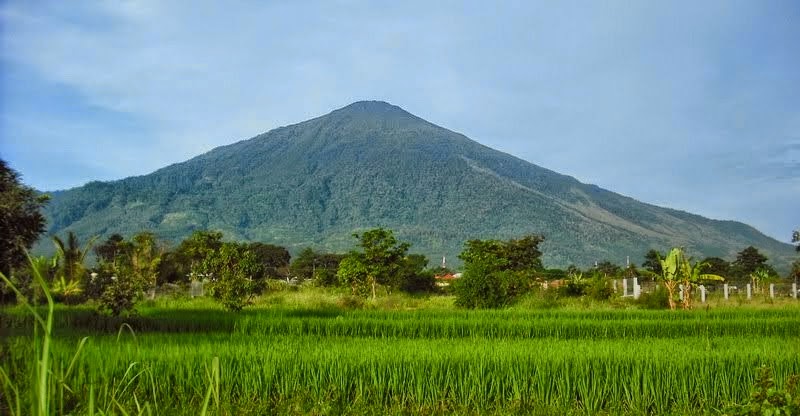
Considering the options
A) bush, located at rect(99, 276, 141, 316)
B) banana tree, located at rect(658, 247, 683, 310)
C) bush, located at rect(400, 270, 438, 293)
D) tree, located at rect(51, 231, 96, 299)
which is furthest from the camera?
bush, located at rect(400, 270, 438, 293)

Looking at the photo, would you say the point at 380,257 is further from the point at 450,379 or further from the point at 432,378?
the point at 432,378

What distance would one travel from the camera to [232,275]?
17641 millimetres

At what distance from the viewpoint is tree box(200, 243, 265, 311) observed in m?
17.2

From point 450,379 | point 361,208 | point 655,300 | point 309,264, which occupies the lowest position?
point 450,379

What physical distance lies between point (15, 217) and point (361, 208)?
160425 mm

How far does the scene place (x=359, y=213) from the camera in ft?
559

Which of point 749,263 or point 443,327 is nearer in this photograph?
point 443,327

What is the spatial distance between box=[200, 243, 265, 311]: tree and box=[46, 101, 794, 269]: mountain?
11729 cm

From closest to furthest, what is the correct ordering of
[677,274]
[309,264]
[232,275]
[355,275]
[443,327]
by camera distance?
[443,327]
[232,275]
[677,274]
[355,275]
[309,264]

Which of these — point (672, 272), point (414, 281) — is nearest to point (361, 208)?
point (414, 281)

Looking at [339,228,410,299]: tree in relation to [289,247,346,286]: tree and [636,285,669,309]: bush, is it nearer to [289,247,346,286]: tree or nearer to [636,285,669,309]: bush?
[636,285,669,309]: bush

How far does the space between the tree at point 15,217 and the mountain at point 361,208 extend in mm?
123472

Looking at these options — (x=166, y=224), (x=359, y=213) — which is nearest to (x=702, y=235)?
(x=359, y=213)

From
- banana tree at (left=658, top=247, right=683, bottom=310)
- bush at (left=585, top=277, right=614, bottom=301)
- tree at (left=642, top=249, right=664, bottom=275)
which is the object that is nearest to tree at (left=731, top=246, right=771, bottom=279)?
tree at (left=642, top=249, right=664, bottom=275)
